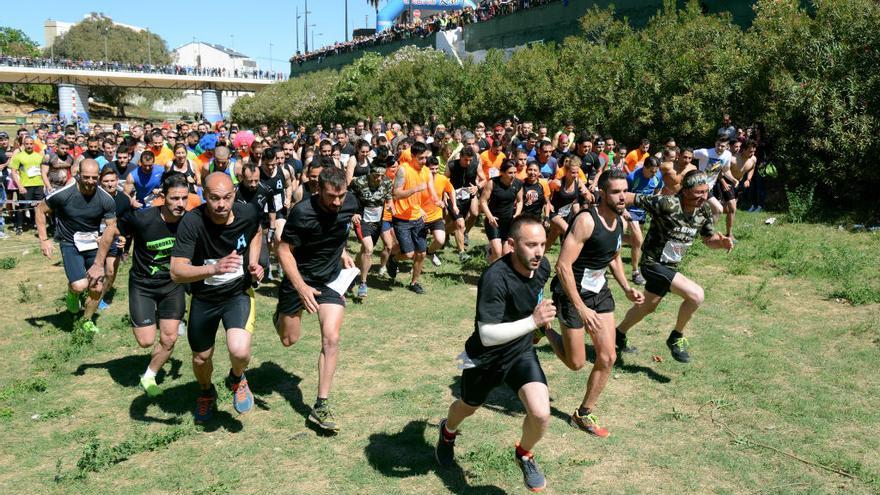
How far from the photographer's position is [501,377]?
444 cm

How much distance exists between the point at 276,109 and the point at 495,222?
38.1 m

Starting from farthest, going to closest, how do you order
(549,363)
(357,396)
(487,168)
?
(487,168) → (549,363) → (357,396)

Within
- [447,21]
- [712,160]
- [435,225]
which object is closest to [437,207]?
[435,225]

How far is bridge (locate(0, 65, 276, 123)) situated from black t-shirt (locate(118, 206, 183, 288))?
6081cm

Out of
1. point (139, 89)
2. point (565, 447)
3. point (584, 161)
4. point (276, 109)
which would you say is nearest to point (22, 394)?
point (565, 447)

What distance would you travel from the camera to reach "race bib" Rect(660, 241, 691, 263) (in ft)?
20.8

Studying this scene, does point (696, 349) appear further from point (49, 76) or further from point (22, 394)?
point (49, 76)

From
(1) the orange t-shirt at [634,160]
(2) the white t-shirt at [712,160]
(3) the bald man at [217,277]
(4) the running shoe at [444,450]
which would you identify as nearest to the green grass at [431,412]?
(4) the running shoe at [444,450]

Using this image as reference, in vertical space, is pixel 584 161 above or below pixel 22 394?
above

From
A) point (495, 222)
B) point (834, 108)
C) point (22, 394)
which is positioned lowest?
point (22, 394)

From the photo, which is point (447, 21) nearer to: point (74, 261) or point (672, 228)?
point (74, 261)

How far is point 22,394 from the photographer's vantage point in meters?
6.10

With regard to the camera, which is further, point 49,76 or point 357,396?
point 49,76

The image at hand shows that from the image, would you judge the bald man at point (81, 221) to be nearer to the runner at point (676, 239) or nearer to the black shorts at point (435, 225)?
the black shorts at point (435, 225)
